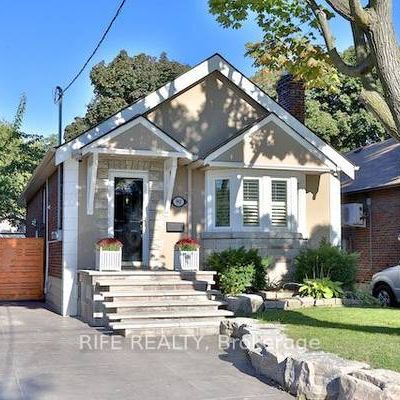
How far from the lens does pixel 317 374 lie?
605 centimetres

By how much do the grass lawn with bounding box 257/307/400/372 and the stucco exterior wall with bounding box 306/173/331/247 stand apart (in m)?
3.54

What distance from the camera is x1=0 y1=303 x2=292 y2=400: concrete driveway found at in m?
6.32

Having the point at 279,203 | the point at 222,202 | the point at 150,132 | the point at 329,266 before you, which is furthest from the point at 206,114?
the point at 329,266

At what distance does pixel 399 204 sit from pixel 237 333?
35.3ft

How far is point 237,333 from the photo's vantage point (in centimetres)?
963

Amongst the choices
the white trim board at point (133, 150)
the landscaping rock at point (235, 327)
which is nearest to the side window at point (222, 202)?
the white trim board at point (133, 150)

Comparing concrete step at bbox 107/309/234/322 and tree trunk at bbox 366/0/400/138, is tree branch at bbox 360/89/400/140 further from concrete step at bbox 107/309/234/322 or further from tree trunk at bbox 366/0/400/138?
concrete step at bbox 107/309/234/322

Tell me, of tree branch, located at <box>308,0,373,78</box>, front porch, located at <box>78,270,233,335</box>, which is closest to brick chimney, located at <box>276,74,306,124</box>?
front porch, located at <box>78,270,233,335</box>

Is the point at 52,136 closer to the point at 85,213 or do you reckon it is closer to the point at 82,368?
the point at 85,213

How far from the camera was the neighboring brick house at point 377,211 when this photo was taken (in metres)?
18.7

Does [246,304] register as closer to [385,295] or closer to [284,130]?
[385,295]

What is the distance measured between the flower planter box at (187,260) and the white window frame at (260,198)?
1.73m

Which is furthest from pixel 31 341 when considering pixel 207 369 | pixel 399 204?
pixel 399 204

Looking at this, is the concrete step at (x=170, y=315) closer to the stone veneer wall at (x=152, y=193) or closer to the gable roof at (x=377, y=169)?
the stone veneer wall at (x=152, y=193)
